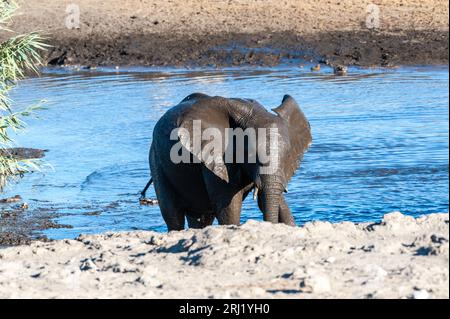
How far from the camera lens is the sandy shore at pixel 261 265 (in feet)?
20.6

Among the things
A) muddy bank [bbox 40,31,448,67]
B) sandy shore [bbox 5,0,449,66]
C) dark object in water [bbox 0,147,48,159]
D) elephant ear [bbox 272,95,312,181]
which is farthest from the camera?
sandy shore [bbox 5,0,449,66]

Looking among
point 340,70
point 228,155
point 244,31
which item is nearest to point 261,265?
point 228,155

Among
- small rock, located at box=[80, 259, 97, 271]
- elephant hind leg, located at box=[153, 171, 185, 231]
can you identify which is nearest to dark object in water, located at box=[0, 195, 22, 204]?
elephant hind leg, located at box=[153, 171, 185, 231]

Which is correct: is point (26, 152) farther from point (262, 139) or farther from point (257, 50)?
point (257, 50)

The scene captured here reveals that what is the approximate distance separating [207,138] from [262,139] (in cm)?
57

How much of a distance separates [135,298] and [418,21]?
18997mm

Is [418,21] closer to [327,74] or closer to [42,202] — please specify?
[327,74]

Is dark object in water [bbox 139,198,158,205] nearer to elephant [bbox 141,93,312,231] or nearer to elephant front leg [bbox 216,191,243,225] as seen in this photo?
elephant [bbox 141,93,312,231]

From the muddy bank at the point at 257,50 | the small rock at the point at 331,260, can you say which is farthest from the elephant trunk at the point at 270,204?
the muddy bank at the point at 257,50

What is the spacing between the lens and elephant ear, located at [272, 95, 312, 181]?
31.6 feet

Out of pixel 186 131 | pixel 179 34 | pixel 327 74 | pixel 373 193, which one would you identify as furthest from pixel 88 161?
pixel 179 34

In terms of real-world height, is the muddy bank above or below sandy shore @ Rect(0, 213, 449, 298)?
below

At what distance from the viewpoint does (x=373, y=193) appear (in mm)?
12695

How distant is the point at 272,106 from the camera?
62.0 feet
